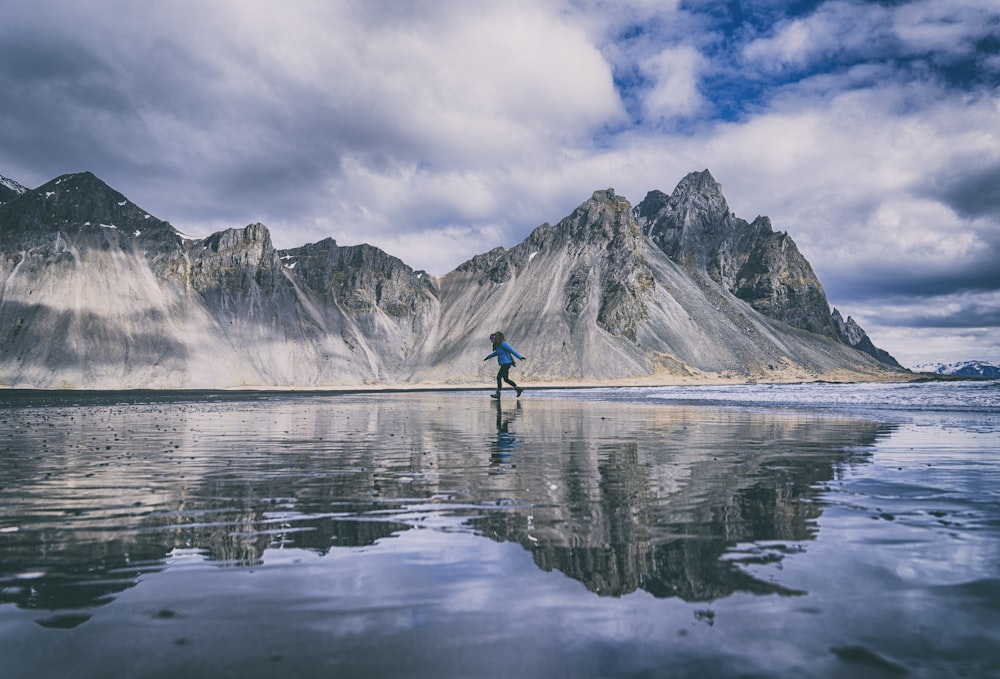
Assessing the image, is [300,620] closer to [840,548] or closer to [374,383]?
[840,548]

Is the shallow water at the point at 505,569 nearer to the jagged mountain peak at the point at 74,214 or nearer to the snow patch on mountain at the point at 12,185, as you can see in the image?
the jagged mountain peak at the point at 74,214

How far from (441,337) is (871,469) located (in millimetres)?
164274

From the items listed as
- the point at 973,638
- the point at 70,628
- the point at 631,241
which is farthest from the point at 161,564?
the point at 631,241

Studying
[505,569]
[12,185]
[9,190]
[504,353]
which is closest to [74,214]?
[9,190]

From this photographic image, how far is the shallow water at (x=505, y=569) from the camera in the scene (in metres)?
3.36

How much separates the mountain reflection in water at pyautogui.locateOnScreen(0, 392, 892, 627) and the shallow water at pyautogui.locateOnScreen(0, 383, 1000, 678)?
0.16 ft

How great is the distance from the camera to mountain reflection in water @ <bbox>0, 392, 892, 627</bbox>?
5.08 metres

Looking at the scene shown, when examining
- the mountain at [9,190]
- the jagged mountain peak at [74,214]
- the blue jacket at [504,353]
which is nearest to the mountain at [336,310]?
the jagged mountain peak at [74,214]

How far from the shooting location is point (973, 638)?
11.6 feet

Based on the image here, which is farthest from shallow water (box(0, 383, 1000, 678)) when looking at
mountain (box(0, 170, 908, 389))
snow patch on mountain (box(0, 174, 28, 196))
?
snow patch on mountain (box(0, 174, 28, 196))

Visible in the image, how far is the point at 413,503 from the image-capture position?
8.01 meters

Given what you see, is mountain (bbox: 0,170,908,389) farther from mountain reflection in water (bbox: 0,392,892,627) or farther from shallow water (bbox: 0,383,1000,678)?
shallow water (bbox: 0,383,1000,678)

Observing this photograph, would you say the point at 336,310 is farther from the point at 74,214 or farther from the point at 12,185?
the point at 12,185

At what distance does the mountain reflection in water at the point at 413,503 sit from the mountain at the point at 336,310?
121 m
